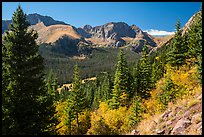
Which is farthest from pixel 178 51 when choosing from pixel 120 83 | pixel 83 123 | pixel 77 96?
pixel 83 123

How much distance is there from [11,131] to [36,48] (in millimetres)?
5971

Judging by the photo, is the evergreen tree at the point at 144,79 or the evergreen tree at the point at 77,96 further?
the evergreen tree at the point at 144,79

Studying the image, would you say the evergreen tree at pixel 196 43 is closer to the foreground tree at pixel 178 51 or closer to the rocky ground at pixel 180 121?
the foreground tree at pixel 178 51

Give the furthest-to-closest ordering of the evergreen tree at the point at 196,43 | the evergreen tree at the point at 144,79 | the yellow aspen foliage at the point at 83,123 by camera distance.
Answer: the evergreen tree at the point at 144,79, the yellow aspen foliage at the point at 83,123, the evergreen tree at the point at 196,43

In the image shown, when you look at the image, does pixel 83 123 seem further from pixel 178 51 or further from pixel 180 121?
pixel 180 121

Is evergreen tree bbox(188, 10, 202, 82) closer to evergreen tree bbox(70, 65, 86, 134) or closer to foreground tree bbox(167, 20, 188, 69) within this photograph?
foreground tree bbox(167, 20, 188, 69)

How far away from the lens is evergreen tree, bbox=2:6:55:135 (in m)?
16.5

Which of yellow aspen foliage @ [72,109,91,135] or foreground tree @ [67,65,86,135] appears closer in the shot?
foreground tree @ [67,65,86,135]

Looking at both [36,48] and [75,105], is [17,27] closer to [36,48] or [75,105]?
[36,48]

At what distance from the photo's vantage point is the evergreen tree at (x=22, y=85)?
16.5 m

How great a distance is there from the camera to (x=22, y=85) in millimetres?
17219

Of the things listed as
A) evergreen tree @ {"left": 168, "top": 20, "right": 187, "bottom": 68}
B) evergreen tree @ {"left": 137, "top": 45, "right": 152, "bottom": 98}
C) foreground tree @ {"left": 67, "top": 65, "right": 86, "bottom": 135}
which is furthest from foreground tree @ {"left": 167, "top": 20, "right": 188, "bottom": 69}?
foreground tree @ {"left": 67, "top": 65, "right": 86, "bottom": 135}

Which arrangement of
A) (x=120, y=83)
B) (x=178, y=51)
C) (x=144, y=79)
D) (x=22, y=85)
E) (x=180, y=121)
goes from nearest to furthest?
1. (x=180, y=121)
2. (x=22, y=85)
3. (x=178, y=51)
4. (x=120, y=83)
5. (x=144, y=79)

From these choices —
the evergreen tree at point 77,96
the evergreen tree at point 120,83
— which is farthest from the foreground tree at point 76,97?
the evergreen tree at point 120,83
